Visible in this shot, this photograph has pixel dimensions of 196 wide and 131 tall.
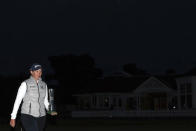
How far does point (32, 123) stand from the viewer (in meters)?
9.42

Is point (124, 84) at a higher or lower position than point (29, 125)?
higher

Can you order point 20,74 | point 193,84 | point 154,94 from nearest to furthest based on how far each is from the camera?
point 20,74, point 193,84, point 154,94

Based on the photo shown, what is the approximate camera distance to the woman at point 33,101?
9352mm

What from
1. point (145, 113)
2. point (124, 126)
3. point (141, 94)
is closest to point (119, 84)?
point (141, 94)

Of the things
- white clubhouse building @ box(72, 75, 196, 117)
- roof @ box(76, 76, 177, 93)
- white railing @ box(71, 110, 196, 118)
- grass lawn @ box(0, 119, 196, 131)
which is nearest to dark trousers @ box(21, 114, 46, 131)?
grass lawn @ box(0, 119, 196, 131)

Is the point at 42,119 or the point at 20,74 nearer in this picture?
the point at 42,119

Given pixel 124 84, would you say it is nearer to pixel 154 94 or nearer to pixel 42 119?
pixel 154 94

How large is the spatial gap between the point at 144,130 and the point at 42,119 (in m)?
19.1

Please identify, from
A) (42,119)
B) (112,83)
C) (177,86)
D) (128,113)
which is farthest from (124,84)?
(42,119)

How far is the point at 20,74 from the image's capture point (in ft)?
180

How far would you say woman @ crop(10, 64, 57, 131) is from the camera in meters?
9.35

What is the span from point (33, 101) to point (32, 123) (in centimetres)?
37

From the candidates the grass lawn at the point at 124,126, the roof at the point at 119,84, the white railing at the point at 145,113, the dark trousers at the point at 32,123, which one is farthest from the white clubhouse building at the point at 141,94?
the dark trousers at the point at 32,123

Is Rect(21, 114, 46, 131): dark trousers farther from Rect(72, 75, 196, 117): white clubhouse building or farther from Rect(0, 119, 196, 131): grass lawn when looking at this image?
Rect(72, 75, 196, 117): white clubhouse building
